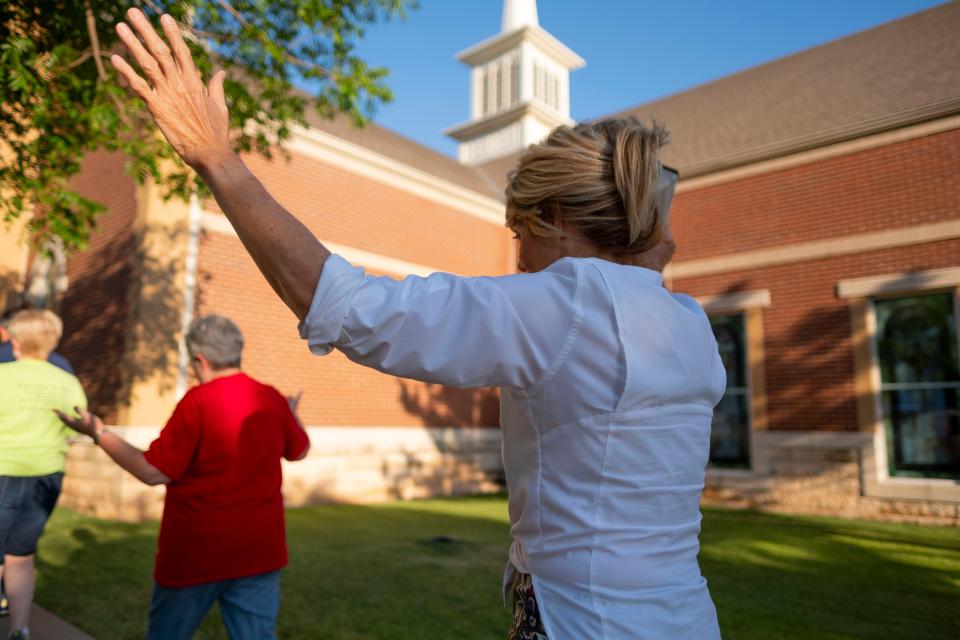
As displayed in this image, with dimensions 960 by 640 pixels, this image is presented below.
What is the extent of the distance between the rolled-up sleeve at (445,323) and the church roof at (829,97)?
1240 centimetres

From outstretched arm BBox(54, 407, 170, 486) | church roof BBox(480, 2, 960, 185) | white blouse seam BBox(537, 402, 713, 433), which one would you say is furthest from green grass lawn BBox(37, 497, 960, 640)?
church roof BBox(480, 2, 960, 185)

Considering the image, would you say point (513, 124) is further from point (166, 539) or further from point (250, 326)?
point (166, 539)

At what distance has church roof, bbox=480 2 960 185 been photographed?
11484mm

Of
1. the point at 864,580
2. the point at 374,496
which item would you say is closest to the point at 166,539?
the point at 864,580

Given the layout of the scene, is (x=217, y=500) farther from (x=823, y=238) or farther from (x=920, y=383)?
(x=823, y=238)

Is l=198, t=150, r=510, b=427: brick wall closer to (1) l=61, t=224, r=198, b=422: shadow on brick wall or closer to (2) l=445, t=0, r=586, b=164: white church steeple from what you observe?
(1) l=61, t=224, r=198, b=422: shadow on brick wall

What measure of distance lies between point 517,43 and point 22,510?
2538cm

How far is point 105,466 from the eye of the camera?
9438 millimetres

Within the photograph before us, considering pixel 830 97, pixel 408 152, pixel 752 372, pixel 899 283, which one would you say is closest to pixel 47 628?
pixel 752 372

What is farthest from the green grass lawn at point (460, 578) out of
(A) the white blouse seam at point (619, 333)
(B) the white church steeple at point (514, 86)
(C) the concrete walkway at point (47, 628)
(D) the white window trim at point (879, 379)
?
(B) the white church steeple at point (514, 86)

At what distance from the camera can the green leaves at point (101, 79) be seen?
5750mm

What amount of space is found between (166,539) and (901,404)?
11.2 m

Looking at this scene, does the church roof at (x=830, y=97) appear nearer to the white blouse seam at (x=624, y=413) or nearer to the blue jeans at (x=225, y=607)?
the blue jeans at (x=225, y=607)

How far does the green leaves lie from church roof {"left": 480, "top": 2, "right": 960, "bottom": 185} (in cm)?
858
